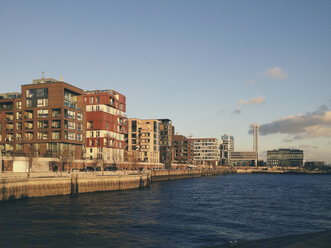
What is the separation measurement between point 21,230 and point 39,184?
1203 inches

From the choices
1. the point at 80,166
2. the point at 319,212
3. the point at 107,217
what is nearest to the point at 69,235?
the point at 107,217

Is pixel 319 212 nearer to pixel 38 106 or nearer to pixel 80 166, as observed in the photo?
pixel 80 166

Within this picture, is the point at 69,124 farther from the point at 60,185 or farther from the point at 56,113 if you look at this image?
the point at 60,185

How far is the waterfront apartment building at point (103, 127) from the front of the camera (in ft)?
456

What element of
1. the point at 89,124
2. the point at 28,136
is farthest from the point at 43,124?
the point at 89,124

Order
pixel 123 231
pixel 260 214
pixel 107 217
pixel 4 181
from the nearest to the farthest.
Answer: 1. pixel 123 231
2. pixel 107 217
3. pixel 260 214
4. pixel 4 181

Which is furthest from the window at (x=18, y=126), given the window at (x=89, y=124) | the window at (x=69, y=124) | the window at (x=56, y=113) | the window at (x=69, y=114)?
the window at (x=89, y=124)

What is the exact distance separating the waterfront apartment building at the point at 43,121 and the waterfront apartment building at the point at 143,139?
6090 cm

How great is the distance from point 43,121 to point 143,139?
8204 centimetres

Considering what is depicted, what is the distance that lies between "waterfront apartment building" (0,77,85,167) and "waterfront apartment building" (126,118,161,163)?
60901 mm

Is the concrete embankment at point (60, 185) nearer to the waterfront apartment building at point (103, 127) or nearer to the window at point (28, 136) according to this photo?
the window at point (28, 136)

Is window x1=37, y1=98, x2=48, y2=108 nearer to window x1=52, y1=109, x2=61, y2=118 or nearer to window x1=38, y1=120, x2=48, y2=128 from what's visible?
window x1=52, y1=109, x2=61, y2=118

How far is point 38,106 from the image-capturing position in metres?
118

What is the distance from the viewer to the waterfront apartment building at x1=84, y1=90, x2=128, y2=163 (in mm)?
139000
